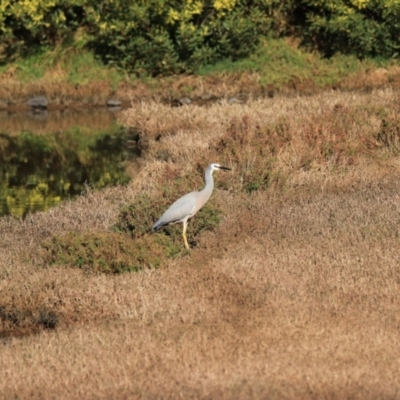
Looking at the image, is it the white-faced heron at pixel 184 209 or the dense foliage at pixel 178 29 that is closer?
the white-faced heron at pixel 184 209

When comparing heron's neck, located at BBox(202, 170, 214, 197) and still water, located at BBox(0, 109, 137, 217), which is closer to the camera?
heron's neck, located at BBox(202, 170, 214, 197)

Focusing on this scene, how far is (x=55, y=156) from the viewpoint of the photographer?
24.7 m

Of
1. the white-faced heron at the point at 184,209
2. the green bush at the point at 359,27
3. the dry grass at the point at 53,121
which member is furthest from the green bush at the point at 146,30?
the white-faced heron at the point at 184,209

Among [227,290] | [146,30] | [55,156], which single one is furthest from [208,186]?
[146,30]

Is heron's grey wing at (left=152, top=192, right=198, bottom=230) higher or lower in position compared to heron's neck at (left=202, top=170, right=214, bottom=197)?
lower

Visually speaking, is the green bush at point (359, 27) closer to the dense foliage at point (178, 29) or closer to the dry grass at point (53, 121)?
the dense foliage at point (178, 29)

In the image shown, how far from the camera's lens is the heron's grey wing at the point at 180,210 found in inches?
464

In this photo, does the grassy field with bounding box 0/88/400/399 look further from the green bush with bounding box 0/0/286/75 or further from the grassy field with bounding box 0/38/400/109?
the green bush with bounding box 0/0/286/75

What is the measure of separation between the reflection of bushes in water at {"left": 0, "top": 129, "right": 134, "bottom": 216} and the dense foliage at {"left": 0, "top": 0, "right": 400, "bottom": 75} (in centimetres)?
690

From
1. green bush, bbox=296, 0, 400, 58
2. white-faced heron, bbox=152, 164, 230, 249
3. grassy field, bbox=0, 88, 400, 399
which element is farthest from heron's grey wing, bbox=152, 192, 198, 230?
green bush, bbox=296, 0, 400, 58

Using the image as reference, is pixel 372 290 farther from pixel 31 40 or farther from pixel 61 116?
pixel 31 40

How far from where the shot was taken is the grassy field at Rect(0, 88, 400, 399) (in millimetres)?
8203

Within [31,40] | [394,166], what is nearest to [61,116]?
[31,40]

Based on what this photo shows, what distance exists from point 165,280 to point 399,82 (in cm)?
2330
